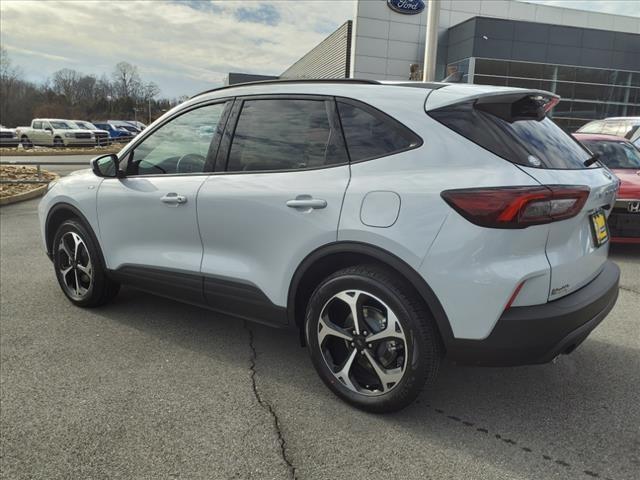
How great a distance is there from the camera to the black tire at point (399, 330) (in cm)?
246

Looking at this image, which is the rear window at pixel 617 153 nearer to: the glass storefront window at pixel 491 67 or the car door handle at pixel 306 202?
the car door handle at pixel 306 202

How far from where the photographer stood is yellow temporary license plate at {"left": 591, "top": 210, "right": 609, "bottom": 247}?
8.64 ft

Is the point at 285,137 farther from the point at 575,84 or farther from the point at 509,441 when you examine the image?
the point at 575,84

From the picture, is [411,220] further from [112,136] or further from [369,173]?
[112,136]

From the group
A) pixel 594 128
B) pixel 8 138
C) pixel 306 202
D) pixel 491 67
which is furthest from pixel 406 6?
pixel 306 202

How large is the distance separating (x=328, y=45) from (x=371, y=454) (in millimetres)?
38619

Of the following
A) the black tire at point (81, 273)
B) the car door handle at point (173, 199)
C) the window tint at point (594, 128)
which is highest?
the window tint at point (594, 128)

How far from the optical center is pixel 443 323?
7.86 ft

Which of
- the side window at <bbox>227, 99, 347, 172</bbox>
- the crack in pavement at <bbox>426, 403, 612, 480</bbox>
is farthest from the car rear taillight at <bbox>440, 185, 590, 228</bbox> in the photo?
the crack in pavement at <bbox>426, 403, 612, 480</bbox>

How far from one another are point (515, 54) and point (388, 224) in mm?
28833

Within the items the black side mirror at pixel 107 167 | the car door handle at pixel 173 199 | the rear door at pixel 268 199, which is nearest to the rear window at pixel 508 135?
the rear door at pixel 268 199

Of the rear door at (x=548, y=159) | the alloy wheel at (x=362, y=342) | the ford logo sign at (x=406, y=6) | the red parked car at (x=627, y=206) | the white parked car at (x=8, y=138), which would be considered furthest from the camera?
the white parked car at (x=8, y=138)

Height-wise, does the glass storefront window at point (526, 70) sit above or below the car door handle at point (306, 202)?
above

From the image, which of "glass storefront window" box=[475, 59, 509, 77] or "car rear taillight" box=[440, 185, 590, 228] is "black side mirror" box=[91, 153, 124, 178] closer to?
"car rear taillight" box=[440, 185, 590, 228]
